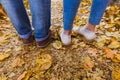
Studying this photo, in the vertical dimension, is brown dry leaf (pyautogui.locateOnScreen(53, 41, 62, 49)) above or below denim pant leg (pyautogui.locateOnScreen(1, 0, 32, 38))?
below

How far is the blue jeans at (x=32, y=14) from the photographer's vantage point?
1.72 m

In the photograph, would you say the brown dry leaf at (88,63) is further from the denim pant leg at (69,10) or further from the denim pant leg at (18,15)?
the denim pant leg at (18,15)

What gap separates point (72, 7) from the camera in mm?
1728

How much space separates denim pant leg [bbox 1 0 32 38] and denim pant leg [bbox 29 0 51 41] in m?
0.12

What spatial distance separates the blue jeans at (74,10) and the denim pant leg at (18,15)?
378 millimetres

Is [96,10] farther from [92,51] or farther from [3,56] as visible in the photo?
[3,56]

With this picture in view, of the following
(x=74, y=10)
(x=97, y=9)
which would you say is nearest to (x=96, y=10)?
(x=97, y=9)

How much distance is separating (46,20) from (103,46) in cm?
67

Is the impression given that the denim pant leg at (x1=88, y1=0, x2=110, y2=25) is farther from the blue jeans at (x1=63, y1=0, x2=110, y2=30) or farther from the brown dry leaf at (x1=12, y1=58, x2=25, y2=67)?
the brown dry leaf at (x1=12, y1=58, x2=25, y2=67)

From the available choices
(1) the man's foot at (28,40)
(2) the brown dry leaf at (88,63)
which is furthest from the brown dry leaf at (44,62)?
(2) the brown dry leaf at (88,63)

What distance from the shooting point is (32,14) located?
179cm

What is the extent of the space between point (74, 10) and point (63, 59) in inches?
19.8

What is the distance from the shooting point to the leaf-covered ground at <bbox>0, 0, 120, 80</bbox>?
72.6 inches

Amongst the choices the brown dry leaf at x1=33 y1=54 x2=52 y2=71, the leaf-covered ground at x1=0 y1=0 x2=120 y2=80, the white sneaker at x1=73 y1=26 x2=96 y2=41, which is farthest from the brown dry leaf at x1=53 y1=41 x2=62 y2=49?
the white sneaker at x1=73 y1=26 x2=96 y2=41
